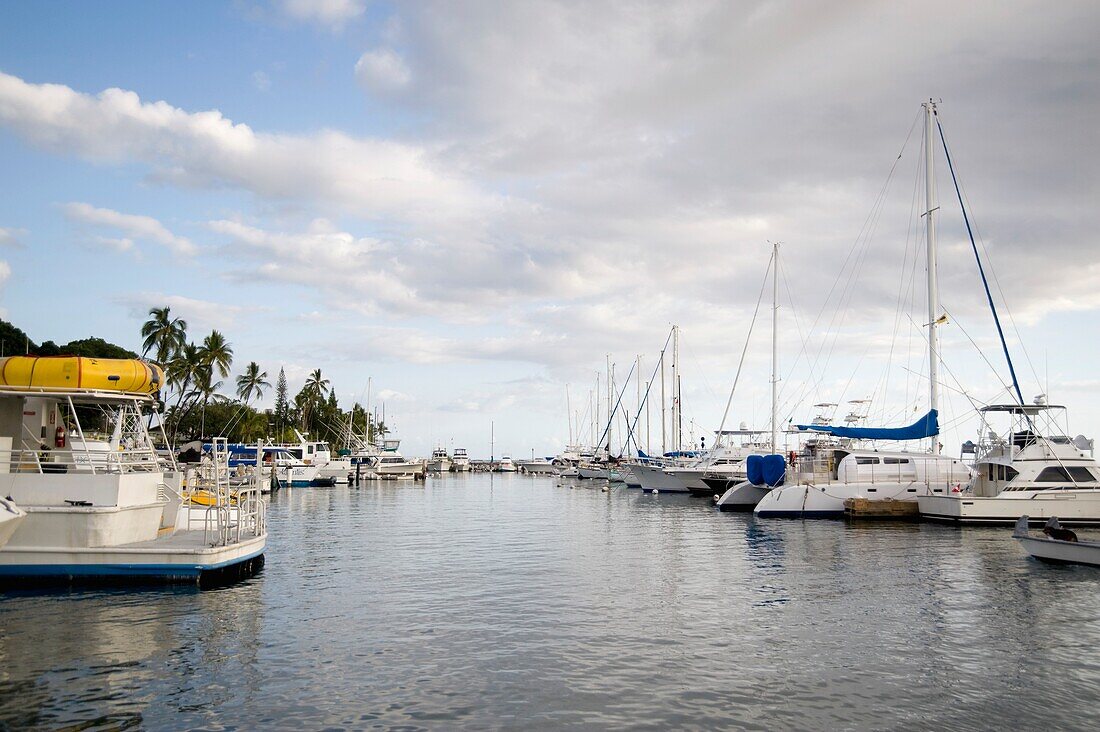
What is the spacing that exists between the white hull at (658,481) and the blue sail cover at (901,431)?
27.3 m

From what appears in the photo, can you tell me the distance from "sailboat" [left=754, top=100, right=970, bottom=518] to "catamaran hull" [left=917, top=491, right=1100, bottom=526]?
14.1ft

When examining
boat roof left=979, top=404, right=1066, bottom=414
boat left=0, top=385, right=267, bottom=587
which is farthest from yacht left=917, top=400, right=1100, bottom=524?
boat left=0, top=385, right=267, bottom=587

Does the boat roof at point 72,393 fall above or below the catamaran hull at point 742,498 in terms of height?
above

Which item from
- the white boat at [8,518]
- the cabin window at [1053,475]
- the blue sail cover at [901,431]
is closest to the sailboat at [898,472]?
the blue sail cover at [901,431]

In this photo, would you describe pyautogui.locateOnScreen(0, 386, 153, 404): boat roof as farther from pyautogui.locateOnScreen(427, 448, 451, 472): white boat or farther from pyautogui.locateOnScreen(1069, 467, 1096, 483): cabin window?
pyautogui.locateOnScreen(427, 448, 451, 472): white boat

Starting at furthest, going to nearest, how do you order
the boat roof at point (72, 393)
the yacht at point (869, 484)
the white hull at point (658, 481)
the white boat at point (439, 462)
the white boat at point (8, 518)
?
the white boat at point (439, 462), the white hull at point (658, 481), the yacht at point (869, 484), the boat roof at point (72, 393), the white boat at point (8, 518)

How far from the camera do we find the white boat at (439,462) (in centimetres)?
15875

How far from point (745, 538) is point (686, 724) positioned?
26.2 meters

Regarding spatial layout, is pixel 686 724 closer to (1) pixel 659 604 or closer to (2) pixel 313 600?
(1) pixel 659 604

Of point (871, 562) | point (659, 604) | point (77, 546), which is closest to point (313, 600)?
point (77, 546)

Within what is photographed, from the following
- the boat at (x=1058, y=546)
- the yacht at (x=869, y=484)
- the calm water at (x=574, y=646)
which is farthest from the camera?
the yacht at (x=869, y=484)

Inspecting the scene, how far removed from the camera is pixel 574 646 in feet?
53.2

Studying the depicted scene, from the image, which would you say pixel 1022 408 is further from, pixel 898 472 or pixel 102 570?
pixel 102 570

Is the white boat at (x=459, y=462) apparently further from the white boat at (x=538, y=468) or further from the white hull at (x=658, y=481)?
the white hull at (x=658, y=481)
